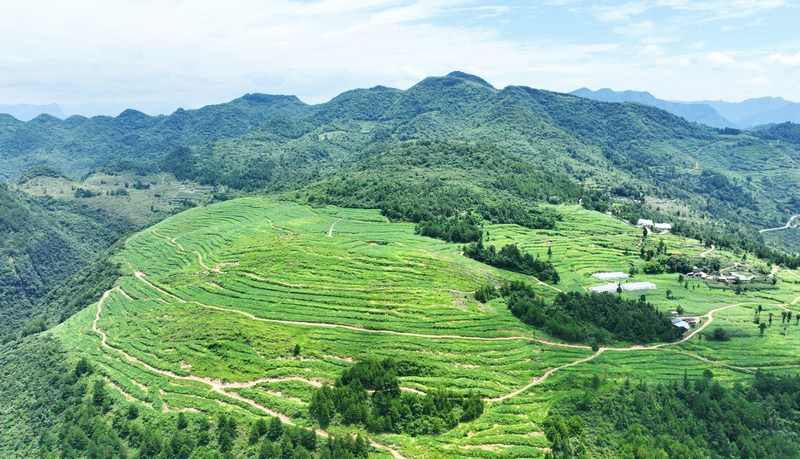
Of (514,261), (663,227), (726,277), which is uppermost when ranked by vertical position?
(663,227)

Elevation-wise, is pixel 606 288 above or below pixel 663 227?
below

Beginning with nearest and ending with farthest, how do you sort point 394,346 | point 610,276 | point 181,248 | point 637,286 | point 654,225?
point 394,346 → point 637,286 → point 610,276 → point 181,248 → point 654,225

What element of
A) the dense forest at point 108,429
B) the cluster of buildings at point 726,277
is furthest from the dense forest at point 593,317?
the dense forest at point 108,429

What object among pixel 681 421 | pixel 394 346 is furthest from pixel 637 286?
pixel 394 346

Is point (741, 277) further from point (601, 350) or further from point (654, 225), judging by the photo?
point (601, 350)

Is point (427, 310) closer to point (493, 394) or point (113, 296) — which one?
point (493, 394)

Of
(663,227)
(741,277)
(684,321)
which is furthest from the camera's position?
(663,227)

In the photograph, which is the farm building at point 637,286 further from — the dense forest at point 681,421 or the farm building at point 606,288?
the dense forest at point 681,421

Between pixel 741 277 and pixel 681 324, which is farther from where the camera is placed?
pixel 741 277
